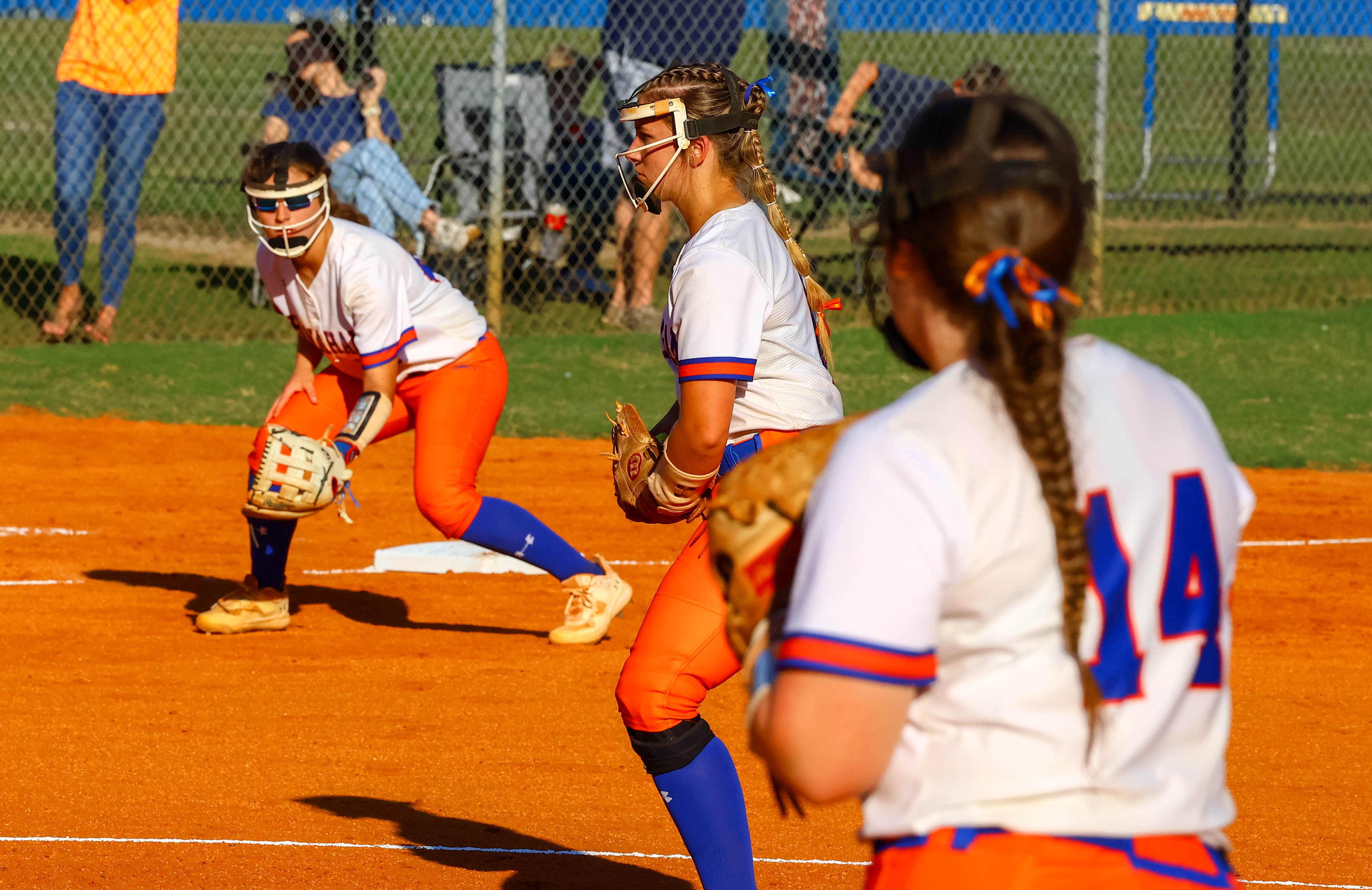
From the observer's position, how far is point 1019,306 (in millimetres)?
1700

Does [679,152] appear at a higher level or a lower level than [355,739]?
higher

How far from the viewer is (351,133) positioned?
12.8m

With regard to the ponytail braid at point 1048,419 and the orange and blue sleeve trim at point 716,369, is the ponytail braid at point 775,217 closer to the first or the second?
the orange and blue sleeve trim at point 716,369

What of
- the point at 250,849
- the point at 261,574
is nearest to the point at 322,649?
the point at 261,574

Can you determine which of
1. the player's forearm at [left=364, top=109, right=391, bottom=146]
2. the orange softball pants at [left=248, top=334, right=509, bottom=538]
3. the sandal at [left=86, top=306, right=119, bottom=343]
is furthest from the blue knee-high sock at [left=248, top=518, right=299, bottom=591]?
the player's forearm at [left=364, top=109, right=391, bottom=146]

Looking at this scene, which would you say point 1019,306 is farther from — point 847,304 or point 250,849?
point 847,304

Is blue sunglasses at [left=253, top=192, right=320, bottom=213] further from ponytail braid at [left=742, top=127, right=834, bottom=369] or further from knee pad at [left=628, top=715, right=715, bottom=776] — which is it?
knee pad at [left=628, top=715, right=715, bottom=776]

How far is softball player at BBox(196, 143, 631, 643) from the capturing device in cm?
582

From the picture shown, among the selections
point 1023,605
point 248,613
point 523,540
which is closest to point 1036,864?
point 1023,605

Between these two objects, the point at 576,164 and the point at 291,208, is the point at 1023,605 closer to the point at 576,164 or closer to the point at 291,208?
the point at 291,208

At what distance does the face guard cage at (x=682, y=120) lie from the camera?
154 inches

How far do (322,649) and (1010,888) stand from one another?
4.98m

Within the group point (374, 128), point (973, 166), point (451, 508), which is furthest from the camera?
point (374, 128)

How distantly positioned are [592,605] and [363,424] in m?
1.19
